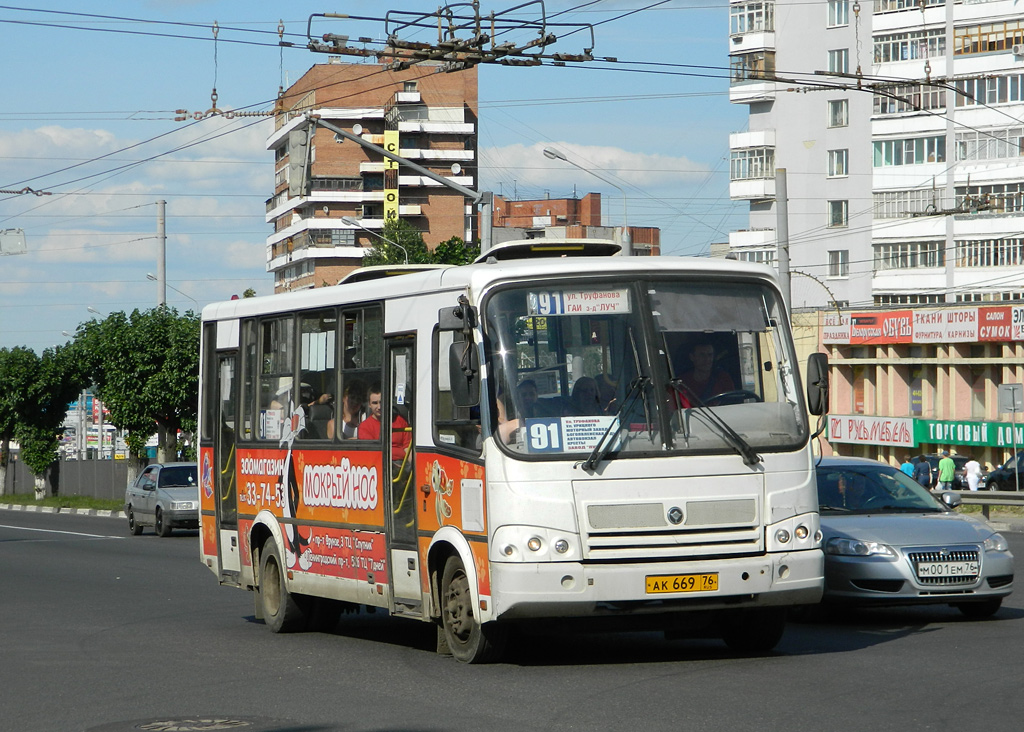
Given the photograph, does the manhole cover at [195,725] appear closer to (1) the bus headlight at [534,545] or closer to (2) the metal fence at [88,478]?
(1) the bus headlight at [534,545]

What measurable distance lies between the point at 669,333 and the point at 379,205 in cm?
10437

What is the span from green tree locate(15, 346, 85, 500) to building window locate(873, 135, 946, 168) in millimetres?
37388

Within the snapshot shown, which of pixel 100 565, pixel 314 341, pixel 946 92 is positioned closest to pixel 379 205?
pixel 946 92

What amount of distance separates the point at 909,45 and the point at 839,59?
5610 millimetres

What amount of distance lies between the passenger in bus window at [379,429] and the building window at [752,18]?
71582 mm

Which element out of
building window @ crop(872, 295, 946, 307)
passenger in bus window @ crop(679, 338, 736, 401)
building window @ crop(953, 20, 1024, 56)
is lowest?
passenger in bus window @ crop(679, 338, 736, 401)

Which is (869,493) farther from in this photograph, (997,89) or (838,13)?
(838,13)

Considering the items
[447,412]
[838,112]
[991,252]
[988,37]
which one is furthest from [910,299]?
[447,412]

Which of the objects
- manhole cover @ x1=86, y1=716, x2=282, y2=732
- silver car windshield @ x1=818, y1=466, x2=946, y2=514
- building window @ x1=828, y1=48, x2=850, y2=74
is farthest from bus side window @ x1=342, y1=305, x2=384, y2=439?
building window @ x1=828, y1=48, x2=850, y2=74

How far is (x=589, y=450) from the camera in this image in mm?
10102

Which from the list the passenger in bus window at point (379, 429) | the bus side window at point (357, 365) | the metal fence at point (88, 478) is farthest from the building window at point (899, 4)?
the passenger in bus window at point (379, 429)

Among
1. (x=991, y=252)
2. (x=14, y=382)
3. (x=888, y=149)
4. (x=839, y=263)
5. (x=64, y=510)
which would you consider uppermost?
(x=888, y=149)

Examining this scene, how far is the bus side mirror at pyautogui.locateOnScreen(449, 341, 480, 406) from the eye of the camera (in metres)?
10.1

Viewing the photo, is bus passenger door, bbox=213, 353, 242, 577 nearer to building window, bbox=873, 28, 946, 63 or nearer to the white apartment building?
the white apartment building
